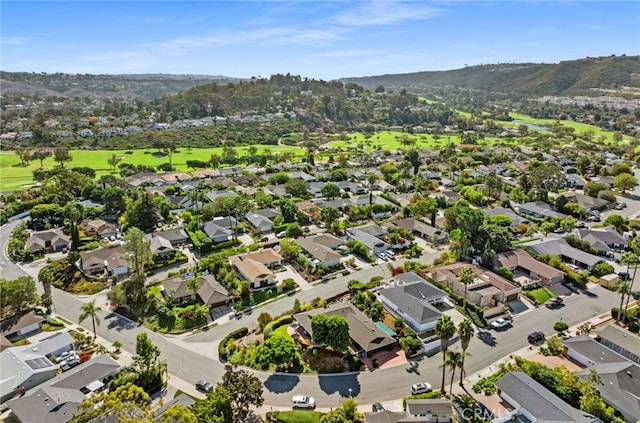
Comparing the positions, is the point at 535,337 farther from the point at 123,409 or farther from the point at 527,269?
the point at 123,409

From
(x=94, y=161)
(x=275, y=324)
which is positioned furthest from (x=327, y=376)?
(x=94, y=161)

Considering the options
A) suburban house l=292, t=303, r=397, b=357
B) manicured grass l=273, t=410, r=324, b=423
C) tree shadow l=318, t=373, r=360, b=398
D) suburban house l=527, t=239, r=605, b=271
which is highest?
suburban house l=527, t=239, r=605, b=271

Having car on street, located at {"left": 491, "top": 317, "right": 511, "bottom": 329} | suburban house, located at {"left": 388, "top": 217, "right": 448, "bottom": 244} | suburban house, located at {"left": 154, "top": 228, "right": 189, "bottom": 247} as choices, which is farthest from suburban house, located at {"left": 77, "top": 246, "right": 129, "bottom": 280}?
car on street, located at {"left": 491, "top": 317, "right": 511, "bottom": 329}

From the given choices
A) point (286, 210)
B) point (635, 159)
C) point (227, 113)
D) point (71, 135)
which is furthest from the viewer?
point (227, 113)

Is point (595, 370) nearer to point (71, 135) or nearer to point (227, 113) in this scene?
point (71, 135)

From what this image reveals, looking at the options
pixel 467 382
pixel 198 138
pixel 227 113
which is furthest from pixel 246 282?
pixel 227 113

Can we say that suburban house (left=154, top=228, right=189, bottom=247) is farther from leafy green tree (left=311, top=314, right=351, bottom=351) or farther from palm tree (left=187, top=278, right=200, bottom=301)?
leafy green tree (left=311, top=314, right=351, bottom=351)

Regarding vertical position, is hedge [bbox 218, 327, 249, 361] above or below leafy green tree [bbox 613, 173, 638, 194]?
below

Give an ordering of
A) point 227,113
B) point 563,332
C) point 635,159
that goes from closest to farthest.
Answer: point 563,332
point 635,159
point 227,113

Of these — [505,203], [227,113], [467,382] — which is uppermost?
[227,113]
